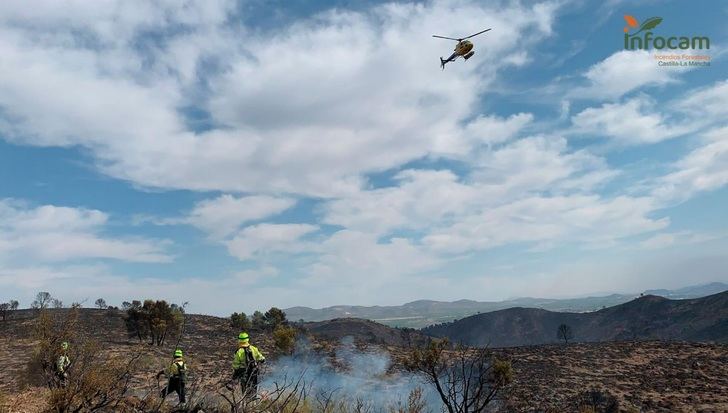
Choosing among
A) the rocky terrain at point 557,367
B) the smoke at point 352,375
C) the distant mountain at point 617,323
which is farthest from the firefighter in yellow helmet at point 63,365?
the distant mountain at point 617,323

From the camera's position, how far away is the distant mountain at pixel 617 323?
79.2 meters

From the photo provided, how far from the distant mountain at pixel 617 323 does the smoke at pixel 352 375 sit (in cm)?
2021

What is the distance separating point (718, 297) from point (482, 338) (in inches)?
2413

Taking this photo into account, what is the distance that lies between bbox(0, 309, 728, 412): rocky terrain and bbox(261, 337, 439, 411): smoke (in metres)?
0.79

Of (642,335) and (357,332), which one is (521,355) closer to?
(357,332)

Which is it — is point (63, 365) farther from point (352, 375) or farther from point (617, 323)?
point (617, 323)

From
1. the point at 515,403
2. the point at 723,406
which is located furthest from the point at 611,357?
the point at 515,403

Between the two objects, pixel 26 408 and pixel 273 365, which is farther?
pixel 273 365

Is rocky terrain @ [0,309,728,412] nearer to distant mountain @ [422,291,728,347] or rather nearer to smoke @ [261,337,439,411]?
smoke @ [261,337,439,411]

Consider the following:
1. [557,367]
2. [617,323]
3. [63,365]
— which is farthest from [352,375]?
[617,323]

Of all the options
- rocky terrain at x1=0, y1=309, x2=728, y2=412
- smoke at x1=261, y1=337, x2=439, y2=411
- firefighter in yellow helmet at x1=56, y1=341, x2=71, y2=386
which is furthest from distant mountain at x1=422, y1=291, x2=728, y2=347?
firefighter in yellow helmet at x1=56, y1=341, x2=71, y2=386

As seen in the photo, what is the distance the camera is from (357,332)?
3649 inches

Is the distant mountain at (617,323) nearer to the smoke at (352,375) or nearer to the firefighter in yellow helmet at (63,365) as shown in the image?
the smoke at (352,375)

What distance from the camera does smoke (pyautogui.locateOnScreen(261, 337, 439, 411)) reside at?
75.4 ft
